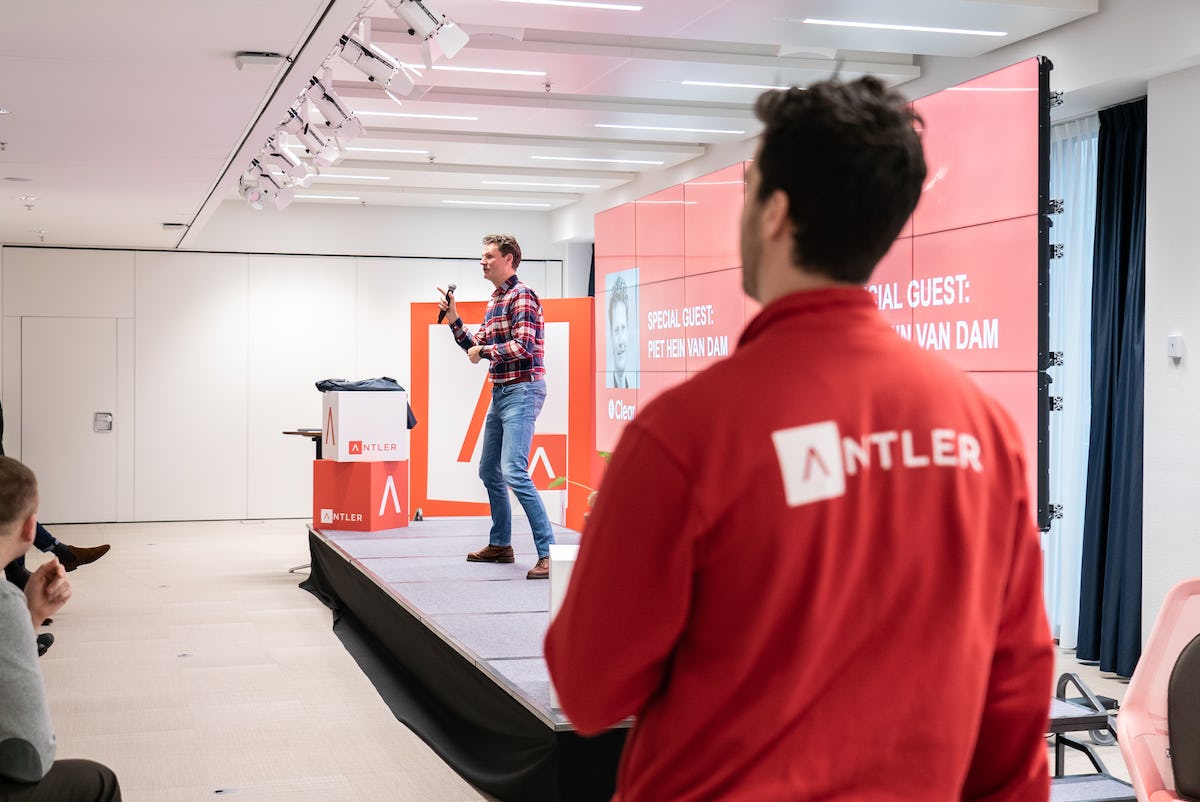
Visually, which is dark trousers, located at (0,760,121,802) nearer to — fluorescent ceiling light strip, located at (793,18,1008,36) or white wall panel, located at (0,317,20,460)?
fluorescent ceiling light strip, located at (793,18,1008,36)

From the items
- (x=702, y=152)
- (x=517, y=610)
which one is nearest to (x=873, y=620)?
(x=517, y=610)

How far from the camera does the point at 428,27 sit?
410cm

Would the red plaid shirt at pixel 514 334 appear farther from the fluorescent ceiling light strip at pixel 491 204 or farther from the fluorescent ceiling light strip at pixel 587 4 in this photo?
the fluorescent ceiling light strip at pixel 491 204

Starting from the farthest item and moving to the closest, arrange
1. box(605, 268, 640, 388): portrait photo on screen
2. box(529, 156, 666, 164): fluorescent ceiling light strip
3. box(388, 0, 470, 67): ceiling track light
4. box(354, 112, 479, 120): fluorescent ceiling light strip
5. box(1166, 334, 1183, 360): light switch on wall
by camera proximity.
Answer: box(529, 156, 666, 164): fluorescent ceiling light strip, box(605, 268, 640, 388): portrait photo on screen, box(354, 112, 479, 120): fluorescent ceiling light strip, box(1166, 334, 1183, 360): light switch on wall, box(388, 0, 470, 67): ceiling track light

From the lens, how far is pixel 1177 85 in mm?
4801

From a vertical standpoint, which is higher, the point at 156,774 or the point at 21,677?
the point at 21,677

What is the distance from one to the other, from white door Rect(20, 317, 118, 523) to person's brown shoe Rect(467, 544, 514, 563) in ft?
18.2

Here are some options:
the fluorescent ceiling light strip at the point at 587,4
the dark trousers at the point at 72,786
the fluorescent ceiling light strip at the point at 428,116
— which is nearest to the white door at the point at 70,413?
the fluorescent ceiling light strip at the point at 428,116

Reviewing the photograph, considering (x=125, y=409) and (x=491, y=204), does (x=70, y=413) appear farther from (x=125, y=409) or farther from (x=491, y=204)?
(x=491, y=204)

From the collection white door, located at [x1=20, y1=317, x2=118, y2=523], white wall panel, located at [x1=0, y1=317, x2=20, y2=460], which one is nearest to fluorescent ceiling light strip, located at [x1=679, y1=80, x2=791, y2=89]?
white door, located at [x1=20, y1=317, x2=118, y2=523]

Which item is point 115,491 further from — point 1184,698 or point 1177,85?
point 1184,698

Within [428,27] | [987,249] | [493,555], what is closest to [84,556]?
[493,555]

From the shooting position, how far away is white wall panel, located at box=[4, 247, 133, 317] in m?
9.99

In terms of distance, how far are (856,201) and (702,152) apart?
7.40m
